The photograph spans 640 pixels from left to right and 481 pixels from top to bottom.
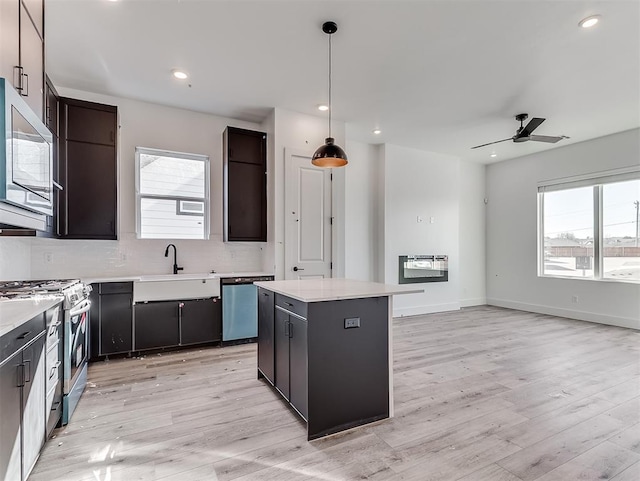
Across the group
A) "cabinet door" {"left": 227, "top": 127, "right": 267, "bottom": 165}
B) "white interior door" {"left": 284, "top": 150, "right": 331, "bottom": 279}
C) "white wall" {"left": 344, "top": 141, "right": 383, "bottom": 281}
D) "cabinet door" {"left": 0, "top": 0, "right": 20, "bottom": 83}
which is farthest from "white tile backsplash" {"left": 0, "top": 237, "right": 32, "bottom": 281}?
"white wall" {"left": 344, "top": 141, "right": 383, "bottom": 281}

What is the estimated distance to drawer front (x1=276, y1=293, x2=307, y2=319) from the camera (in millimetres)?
2201

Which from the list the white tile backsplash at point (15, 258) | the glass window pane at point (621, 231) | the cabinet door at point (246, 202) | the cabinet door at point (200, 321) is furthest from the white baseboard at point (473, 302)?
the white tile backsplash at point (15, 258)

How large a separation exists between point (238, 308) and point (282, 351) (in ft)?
5.88

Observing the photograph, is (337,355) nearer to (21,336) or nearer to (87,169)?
(21,336)

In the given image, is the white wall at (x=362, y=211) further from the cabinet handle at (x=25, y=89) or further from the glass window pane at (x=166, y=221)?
the cabinet handle at (x=25, y=89)

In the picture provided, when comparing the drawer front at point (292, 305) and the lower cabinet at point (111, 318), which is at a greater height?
the drawer front at point (292, 305)

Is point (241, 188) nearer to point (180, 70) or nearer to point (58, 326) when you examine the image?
point (180, 70)

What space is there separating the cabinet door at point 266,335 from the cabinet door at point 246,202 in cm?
165

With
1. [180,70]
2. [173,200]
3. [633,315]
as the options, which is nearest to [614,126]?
[633,315]

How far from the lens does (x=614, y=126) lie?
5.00 meters

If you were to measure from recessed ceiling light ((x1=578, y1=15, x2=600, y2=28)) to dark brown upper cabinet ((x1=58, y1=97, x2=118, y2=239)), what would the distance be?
4718mm

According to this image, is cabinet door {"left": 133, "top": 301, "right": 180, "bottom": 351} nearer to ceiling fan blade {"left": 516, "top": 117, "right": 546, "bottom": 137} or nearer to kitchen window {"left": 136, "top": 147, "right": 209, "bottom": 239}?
kitchen window {"left": 136, "top": 147, "right": 209, "bottom": 239}

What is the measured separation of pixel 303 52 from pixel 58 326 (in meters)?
3.08

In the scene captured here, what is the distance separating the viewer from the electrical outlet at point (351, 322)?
226 cm
